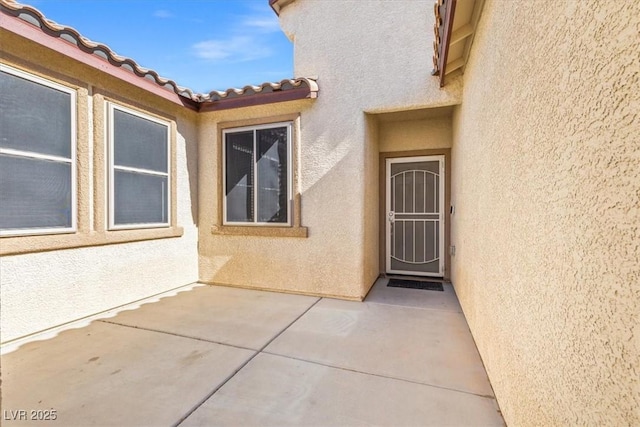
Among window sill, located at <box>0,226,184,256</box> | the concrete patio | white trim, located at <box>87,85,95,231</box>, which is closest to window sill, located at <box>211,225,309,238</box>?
→ window sill, located at <box>0,226,184,256</box>

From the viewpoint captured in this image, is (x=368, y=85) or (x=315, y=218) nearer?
(x=368, y=85)

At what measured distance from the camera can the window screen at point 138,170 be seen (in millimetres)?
5148

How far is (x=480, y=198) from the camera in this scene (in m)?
3.58

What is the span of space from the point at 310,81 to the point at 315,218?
9.19 ft

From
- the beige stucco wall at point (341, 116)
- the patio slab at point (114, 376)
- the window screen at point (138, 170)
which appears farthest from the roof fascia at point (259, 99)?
the patio slab at point (114, 376)

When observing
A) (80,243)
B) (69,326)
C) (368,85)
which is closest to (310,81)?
(368,85)

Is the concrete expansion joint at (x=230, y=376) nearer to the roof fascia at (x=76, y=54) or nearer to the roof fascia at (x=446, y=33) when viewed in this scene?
the roof fascia at (x=446, y=33)

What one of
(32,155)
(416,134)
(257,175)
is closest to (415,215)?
(416,134)

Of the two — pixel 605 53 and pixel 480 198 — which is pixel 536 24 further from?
pixel 480 198

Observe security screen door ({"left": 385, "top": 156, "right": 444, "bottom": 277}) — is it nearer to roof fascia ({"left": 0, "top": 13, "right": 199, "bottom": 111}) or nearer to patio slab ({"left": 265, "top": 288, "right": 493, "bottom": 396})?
patio slab ({"left": 265, "top": 288, "right": 493, "bottom": 396})

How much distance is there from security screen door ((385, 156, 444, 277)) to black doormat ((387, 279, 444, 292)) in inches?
18.3

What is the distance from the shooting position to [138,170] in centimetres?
550

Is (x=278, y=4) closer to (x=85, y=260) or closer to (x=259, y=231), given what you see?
(x=259, y=231)

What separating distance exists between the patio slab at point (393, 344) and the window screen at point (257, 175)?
2.49m
